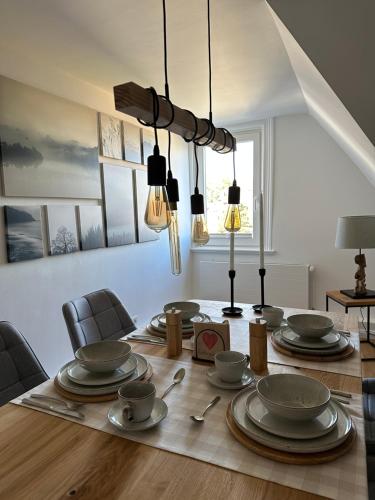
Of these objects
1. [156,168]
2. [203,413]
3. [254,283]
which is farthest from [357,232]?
[203,413]

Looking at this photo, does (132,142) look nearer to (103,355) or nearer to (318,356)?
(103,355)

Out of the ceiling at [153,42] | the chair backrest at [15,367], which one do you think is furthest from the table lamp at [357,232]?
the chair backrest at [15,367]

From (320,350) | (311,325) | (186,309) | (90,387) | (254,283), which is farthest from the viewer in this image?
(254,283)

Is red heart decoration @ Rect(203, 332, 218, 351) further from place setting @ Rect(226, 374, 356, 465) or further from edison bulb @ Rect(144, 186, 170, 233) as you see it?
edison bulb @ Rect(144, 186, 170, 233)

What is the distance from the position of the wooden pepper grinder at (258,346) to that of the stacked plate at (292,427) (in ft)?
0.72

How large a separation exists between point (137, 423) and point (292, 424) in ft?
1.17

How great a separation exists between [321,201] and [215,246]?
1.20 meters

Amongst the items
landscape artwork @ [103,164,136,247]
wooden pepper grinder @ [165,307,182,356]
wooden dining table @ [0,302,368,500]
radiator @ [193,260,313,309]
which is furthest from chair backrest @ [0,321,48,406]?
radiator @ [193,260,313,309]

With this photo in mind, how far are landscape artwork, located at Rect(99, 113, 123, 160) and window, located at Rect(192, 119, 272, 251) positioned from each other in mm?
1136

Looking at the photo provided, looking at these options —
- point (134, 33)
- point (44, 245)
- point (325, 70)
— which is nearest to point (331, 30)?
point (325, 70)

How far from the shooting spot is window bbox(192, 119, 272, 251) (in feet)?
11.2

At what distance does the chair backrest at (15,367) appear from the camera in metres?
1.11

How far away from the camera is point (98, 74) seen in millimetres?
2229

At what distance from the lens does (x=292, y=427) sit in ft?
2.40
